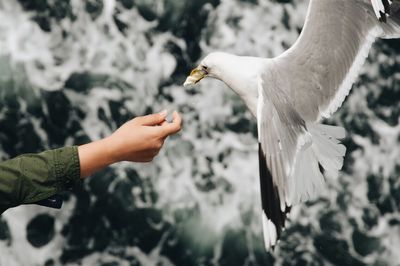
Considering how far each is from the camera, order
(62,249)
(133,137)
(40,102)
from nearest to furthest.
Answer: (133,137)
(62,249)
(40,102)

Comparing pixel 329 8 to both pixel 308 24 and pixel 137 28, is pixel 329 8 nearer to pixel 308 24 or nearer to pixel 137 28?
pixel 308 24

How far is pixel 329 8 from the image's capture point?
5.29 feet

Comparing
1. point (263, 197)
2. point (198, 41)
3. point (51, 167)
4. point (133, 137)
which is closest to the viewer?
point (51, 167)

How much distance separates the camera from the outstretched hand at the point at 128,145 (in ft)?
2.71

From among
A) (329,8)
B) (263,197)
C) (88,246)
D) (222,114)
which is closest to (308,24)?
(329,8)

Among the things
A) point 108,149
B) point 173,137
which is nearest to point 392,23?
point 173,137

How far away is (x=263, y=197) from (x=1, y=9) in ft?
5.17

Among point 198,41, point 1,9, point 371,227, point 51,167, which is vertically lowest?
point 371,227

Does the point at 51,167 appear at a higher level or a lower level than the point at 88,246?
higher

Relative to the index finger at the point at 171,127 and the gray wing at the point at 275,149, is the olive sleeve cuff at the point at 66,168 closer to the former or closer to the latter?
the index finger at the point at 171,127

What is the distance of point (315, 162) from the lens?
154 cm

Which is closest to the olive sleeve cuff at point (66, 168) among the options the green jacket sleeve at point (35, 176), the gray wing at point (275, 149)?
the green jacket sleeve at point (35, 176)

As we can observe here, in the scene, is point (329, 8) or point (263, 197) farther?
point (329, 8)

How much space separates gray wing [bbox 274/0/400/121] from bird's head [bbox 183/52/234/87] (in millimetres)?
131
